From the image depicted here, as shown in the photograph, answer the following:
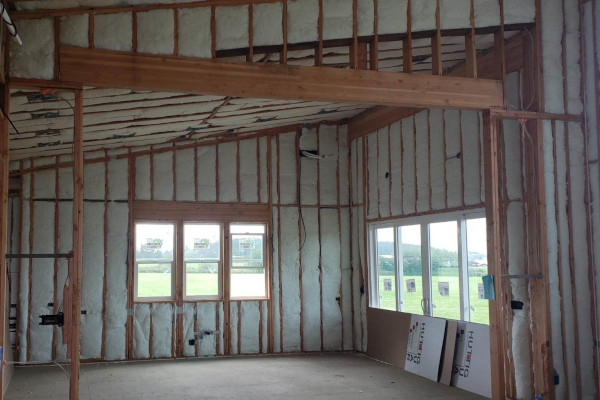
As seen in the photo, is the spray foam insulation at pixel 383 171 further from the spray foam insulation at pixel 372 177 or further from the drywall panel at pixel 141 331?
the drywall panel at pixel 141 331

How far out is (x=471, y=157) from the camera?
8898 mm

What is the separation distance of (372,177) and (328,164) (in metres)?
1.20

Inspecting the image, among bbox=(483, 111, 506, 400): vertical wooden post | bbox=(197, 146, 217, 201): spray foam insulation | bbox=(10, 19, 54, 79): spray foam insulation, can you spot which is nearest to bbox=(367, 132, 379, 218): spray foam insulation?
bbox=(197, 146, 217, 201): spray foam insulation

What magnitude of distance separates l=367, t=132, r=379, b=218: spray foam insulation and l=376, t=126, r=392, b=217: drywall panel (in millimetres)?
112

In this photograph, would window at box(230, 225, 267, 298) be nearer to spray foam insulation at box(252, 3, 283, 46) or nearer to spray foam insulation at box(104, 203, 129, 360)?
spray foam insulation at box(104, 203, 129, 360)

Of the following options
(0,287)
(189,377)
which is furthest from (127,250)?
(0,287)

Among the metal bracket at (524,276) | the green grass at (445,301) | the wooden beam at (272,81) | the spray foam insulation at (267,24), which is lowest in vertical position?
the green grass at (445,301)

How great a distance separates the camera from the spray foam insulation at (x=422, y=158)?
10.0 metres

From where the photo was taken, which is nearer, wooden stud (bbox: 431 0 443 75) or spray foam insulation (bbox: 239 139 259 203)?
wooden stud (bbox: 431 0 443 75)

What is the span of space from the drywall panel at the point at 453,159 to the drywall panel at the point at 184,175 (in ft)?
16.0

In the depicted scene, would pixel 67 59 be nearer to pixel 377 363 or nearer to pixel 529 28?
pixel 529 28

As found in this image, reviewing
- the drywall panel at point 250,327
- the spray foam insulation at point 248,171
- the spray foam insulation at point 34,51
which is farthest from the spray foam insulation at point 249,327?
the spray foam insulation at point 34,51

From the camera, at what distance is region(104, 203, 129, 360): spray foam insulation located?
1096 cm

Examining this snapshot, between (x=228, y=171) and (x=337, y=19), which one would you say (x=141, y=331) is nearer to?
(x=228, y=171)
